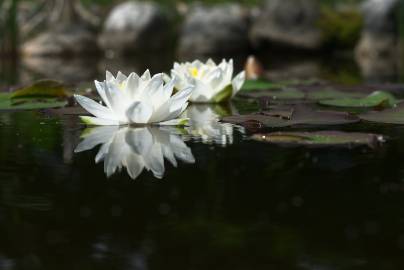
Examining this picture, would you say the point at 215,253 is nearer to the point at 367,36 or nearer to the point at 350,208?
the point at 350,208

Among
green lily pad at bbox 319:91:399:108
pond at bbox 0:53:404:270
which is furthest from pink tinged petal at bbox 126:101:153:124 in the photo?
green lily pad at bbox 319:91:399:108

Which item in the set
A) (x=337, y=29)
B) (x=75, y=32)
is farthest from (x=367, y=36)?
(x=75, y=32)

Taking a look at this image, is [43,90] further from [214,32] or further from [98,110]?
[214,32]

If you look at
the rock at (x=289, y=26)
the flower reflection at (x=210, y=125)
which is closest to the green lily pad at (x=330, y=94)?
the flower reflection at (x=210, y=125)

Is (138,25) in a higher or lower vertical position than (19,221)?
higher

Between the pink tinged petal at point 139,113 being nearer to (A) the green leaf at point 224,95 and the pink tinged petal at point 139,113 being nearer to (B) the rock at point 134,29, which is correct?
(A) the green leaf at point 224,95

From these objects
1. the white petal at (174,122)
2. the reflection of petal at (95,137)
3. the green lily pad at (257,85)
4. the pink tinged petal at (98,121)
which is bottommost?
the reflection of petal at (95,137)

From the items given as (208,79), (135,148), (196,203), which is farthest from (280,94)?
(196,203)
